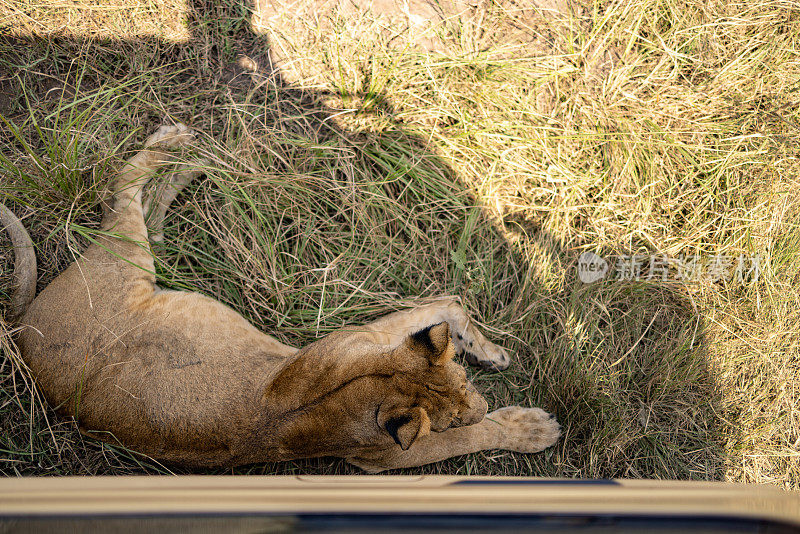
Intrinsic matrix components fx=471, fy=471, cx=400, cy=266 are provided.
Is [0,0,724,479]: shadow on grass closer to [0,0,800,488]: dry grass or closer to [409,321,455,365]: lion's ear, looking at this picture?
[0,0,800,488]: dry grass

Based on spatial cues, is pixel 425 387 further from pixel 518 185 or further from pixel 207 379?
pixel 518 185

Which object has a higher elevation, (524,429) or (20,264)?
(20,264)

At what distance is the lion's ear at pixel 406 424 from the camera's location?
2582 mm

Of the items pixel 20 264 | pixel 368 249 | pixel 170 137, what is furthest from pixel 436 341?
pixel 20 264

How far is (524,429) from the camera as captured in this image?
3619 mm

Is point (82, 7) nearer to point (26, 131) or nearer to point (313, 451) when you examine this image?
point (26, 131)

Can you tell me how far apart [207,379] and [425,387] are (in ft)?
4.46

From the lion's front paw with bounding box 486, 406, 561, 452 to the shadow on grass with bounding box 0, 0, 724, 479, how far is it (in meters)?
0.13

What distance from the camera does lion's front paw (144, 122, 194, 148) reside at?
3.72 metres

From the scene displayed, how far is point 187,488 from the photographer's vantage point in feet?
7.36

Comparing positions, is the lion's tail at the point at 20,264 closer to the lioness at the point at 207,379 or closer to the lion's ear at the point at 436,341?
the lioness at the point at 207,379

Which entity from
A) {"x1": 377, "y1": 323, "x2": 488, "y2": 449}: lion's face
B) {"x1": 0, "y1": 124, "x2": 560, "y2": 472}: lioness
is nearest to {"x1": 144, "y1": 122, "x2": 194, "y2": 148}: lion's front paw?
{"x1": 0, "y1": 124, "x2": 560, "y2": 472}: lioness

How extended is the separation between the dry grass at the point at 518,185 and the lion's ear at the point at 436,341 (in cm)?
100

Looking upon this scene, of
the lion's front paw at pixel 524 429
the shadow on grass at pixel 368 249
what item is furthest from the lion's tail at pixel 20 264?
the lion's front paw at pixel 524 429
